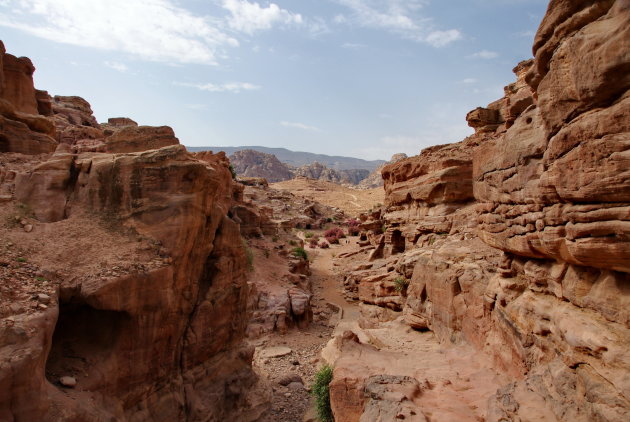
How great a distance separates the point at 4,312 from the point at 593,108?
9.23m

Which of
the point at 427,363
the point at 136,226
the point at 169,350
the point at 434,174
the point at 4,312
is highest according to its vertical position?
the point at 434,174

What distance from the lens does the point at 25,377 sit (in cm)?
584

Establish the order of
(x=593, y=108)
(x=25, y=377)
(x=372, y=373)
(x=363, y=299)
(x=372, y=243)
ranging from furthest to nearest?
(x=372, y=243)
(x=363, y=299)
(x=372, y=373)
(x=25, y=377)
(x=593, y=108)

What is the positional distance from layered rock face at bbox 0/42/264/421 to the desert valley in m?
0.04

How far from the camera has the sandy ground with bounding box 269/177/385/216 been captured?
208ft

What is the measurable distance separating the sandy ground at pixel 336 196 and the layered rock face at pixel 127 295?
159 ft

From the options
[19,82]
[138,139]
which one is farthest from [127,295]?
[19,82]

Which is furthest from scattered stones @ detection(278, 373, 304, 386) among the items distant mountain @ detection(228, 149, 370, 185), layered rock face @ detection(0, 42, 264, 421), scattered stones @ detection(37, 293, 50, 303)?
distant mountain @ detection(228, 149, 370, 185)

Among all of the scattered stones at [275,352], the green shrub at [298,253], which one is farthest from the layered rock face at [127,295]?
the green shrub at [298,253]

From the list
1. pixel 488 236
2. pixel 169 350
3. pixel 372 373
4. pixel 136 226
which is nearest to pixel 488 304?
pixel 488 236

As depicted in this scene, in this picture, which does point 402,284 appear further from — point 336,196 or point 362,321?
point 336,196

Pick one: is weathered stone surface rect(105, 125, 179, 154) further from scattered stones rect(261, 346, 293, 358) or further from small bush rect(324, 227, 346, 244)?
small bush rect(324, 227, 346, 244)

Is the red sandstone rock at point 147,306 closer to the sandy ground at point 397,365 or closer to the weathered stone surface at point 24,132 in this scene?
the sandy ground at point 397,365

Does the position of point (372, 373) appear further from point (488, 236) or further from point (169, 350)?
point (169, 350)
